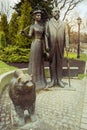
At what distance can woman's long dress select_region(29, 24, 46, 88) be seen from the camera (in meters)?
8.63

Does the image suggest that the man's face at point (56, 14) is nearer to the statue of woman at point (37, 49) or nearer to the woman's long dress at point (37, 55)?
the statue of woman at point (37, 49)

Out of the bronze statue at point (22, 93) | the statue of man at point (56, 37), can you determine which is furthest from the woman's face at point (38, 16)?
the bronze statue at point (22, 93)

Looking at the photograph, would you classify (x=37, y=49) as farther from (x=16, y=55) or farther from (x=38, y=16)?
(x=16, y=55)

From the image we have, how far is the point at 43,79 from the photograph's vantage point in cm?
912

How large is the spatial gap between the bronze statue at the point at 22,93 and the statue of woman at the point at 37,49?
12.7 feet

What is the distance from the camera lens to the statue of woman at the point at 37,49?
8.62 metres

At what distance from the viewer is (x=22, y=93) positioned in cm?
456

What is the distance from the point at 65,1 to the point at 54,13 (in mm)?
26147

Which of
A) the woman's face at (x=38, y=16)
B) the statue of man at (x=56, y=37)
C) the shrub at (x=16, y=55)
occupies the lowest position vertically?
the shrub at (x=16, y=55)

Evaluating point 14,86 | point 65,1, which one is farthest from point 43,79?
point 65,1

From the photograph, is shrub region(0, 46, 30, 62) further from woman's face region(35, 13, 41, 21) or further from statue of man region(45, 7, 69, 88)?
woman's face region(35, 13, 41, 21)

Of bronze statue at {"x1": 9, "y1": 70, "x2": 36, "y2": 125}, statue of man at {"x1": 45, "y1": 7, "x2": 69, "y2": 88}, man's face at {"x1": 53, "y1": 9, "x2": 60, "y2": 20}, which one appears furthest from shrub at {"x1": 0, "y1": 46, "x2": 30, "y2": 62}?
bronze statue at {"x1": 9, "y1": 70, "x2": 36, "y2": 125}

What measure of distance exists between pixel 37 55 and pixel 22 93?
14.2ft

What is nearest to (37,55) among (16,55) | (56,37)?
(56,37)
